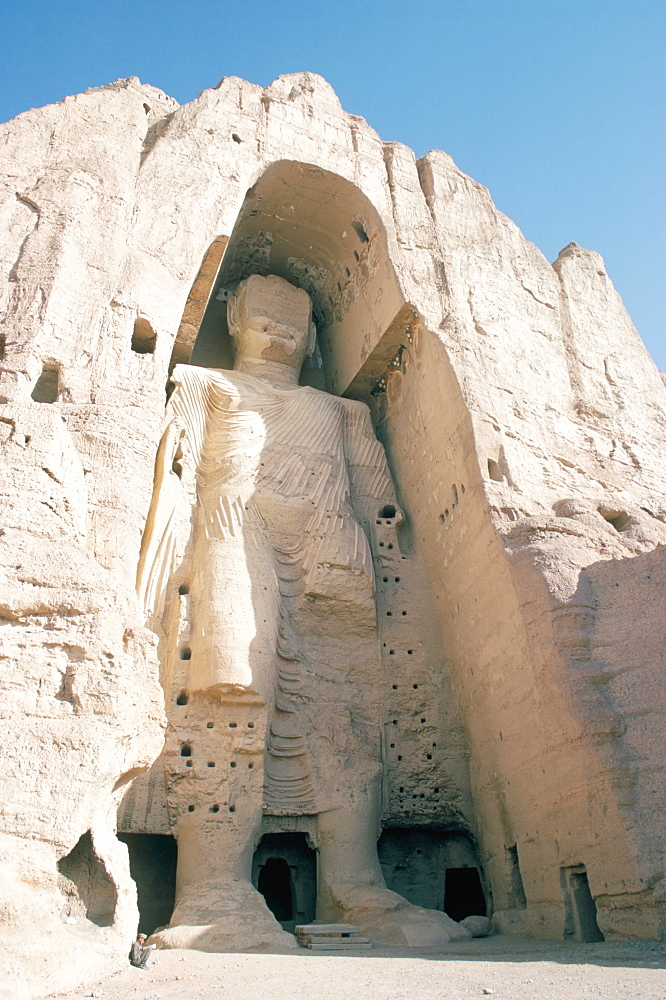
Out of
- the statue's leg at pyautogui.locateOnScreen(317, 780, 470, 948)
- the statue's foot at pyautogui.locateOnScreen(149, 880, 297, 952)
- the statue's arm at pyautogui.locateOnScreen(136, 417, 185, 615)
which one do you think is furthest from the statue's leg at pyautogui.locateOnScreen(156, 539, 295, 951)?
the statue's leg at pyautogui.locateOnScreen(317, 780, 470, 948)

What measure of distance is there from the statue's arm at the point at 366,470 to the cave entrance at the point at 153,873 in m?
3.47

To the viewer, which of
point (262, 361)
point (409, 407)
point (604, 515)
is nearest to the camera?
point (604, 515)

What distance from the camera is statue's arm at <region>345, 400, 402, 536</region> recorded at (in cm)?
808

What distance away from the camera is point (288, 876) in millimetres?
6535

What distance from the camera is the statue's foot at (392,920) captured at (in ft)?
16.8

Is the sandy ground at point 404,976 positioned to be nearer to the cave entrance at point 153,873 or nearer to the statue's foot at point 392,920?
the statue's foot at point 392,920

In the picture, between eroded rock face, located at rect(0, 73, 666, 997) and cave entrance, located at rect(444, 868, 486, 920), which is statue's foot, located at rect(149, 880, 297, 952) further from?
cave entrance, located at rect(444, 868, 486, 920)

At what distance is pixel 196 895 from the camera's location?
17.3ft

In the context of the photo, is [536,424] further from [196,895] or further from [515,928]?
[196,895]

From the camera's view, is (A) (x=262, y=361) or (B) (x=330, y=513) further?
(A) (x=262, y=361)

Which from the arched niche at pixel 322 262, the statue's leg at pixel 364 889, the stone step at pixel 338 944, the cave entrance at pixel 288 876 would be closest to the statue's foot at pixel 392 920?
the statue's leg at pixel 364 889

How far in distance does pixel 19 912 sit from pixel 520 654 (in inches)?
150

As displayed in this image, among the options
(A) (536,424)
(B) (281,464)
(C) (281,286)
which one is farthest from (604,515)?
(C) (281,286)

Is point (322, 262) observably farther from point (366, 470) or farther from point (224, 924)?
point (224, 924)
